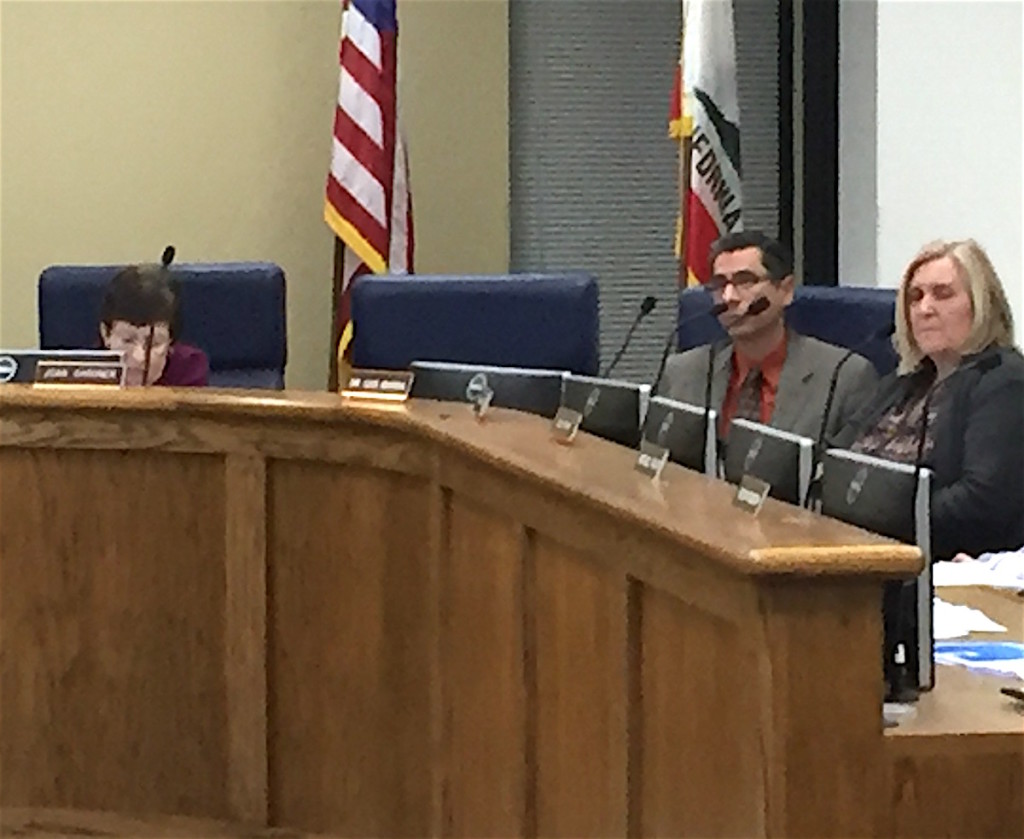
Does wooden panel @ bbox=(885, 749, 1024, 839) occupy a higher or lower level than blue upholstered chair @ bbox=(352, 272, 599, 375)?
lower

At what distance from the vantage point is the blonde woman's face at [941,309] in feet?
9.75

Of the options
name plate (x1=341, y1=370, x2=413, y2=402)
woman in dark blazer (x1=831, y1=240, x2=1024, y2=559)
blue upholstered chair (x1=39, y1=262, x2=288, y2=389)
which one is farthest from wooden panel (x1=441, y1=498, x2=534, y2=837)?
blue upholstered chair (x1=39, y1=262, x2=288, y2=389)

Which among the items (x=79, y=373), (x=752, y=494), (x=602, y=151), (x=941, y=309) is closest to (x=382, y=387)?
(x=79, y=373)

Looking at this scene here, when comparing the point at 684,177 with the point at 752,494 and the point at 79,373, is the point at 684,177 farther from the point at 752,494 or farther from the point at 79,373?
the point at 752,494

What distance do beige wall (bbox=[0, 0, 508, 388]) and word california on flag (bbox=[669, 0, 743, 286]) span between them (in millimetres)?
866

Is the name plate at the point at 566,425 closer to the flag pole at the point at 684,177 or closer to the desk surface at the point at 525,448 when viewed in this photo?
the desk surface at the point at 525,448

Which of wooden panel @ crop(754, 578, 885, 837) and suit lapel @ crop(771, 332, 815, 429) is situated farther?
suit lapel @ crop(771, 332, 815, 429)

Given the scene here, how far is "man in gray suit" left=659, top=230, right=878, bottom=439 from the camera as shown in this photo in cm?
335

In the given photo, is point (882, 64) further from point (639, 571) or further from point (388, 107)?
point (639, 571)

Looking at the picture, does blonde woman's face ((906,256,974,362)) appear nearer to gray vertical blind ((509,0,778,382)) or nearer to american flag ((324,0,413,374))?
american flag ((324,0,413,374))

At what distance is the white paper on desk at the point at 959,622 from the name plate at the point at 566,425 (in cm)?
54

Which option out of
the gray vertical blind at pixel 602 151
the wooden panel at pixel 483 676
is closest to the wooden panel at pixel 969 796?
the wooden panel at pixel 483 676

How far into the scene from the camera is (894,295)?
3.52 m

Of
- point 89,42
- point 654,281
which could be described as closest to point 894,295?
point 654,281
